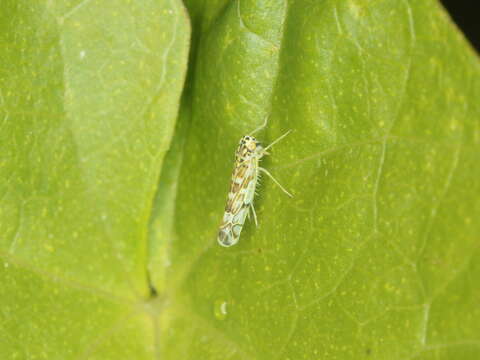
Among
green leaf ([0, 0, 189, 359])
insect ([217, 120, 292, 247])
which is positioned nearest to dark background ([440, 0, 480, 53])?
insect ([217, 120, 292, 247])

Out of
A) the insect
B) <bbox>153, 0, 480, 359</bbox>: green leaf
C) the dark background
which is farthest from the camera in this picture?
the dark background

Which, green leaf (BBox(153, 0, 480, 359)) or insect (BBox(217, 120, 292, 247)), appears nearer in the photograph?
green leaf (BBox(153, 0, 480, 359))

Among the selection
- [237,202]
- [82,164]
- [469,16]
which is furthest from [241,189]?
[469,16]

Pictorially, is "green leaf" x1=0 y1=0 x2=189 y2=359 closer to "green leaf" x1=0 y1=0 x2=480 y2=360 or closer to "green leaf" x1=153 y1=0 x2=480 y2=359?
"green leaf" x1=0 y1=0 x2=480 y2=360

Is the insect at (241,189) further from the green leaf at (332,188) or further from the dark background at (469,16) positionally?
→ the dark background at (469,16)

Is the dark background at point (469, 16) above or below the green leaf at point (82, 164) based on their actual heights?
above

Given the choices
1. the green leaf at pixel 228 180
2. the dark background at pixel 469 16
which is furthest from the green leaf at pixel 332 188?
Result: the dark background at pixel 469 16

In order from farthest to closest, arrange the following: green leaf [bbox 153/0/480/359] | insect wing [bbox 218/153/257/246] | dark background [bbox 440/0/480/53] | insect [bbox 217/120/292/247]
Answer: dark background [bbox 440/0/480/53] → insect wing [bbox 218/153/257/246] → insect [bbox 217/120/292/247] → green leaf [bbox 153/0/480/359]
